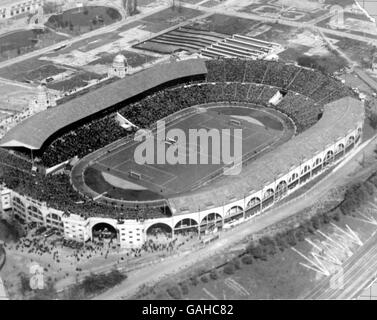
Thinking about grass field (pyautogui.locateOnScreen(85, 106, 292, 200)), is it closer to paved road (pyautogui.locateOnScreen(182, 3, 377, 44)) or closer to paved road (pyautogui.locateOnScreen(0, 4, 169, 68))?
paved road (pyautogui.locateOnScreen(0, 4, 169, 68))

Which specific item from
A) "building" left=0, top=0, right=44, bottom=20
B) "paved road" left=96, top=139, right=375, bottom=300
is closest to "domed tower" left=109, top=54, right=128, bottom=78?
"paved road" left=96, top=139, right=375, bottom=300

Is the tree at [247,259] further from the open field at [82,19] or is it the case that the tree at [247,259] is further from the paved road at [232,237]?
the open field at [82,19]

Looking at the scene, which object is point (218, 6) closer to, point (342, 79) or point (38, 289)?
point (342, 79)

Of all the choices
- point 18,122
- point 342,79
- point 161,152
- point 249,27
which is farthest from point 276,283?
point 249,27

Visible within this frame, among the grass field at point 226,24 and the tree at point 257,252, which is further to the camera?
the grass field at point 226,24

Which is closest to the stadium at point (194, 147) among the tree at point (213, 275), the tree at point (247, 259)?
the tree at point (247, 259)

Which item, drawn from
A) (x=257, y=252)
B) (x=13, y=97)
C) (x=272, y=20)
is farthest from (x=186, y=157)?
(x=272, y=20)

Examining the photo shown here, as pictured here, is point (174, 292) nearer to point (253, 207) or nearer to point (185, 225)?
point (185, 225)
